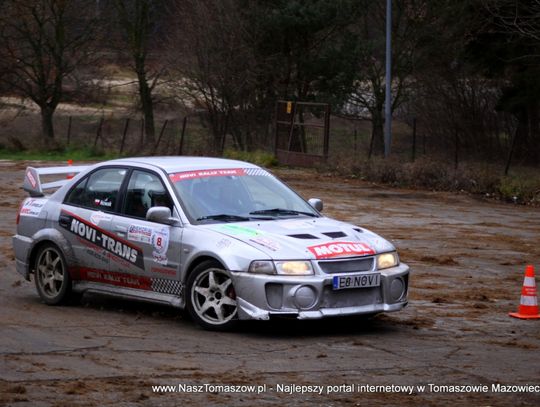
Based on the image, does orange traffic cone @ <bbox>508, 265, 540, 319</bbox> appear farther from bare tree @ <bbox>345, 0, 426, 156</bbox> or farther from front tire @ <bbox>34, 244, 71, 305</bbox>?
bare tree @ <bbox>345, 0, 426, 156</bbox>

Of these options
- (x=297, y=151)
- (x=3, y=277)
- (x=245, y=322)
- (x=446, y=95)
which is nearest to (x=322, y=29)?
(x=446, y=95)

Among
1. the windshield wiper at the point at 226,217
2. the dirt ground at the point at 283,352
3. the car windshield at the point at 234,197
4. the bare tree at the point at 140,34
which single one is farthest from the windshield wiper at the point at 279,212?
the bare tree at the point at 140,34

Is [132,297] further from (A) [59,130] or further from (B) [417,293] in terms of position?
(A) [59,130]

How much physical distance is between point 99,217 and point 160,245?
1001 millimetres

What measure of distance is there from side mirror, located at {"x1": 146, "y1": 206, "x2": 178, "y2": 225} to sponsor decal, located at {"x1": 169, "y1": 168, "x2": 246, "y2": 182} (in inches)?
19.2

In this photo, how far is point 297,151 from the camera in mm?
33844

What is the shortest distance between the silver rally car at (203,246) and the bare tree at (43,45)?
116 ft

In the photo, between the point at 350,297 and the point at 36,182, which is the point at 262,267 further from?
the point at 36,182

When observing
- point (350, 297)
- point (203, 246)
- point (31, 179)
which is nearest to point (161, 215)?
point (203, 246)

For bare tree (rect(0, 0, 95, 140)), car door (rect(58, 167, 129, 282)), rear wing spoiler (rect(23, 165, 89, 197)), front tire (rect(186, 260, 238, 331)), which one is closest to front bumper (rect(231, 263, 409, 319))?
front tire (rect(186, 260, 238, 331))

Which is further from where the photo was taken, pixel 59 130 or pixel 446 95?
pixel 59 130

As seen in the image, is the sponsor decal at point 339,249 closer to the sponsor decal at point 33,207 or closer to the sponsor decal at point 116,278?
the sponsor decal at point 116,278

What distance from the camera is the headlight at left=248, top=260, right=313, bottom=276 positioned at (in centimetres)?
849

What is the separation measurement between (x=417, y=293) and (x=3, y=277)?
191 inches
